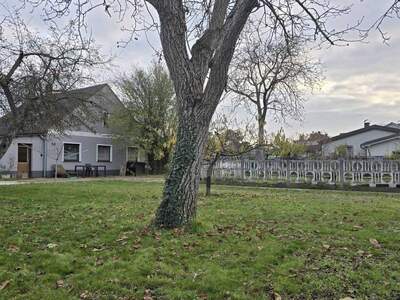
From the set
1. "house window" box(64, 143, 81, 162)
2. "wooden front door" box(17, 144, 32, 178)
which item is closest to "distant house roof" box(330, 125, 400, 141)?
"house window" box(64, 143, 81, 162)

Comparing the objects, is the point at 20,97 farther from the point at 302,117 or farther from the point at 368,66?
the point at 302,117

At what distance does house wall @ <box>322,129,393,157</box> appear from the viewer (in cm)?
3344

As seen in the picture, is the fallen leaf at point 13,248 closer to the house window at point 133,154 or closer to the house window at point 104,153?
the house window at point 104,153

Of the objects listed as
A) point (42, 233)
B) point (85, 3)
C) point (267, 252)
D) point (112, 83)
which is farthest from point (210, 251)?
point (112, 83)

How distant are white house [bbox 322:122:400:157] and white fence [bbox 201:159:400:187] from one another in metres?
14.2

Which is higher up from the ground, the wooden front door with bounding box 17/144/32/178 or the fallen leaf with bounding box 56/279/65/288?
the wooden front door with bounding box 17/144/32/178

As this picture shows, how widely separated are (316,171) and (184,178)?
11.8 m

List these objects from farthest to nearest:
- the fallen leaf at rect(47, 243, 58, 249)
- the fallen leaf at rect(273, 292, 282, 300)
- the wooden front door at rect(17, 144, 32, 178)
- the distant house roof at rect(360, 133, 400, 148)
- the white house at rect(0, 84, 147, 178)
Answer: the distant house roof at rect(360, 133, 400, 148), the wooden front door at rect(17, 144, 32, 178), the white house at rect(0, 84, 147, 178), the fallen leaf at rect(47, 243, 58, 249), the fallen leaf at rect(273, 292, 282, 300)

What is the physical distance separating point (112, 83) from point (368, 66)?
19.0 metres

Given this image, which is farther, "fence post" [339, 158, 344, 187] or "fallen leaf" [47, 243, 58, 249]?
"fence post" [339, 158, 344, 187]

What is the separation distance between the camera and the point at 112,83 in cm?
2706

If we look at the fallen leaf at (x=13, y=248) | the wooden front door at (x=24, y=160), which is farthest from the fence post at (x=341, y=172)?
the wooden front door at (x=24, y=160)

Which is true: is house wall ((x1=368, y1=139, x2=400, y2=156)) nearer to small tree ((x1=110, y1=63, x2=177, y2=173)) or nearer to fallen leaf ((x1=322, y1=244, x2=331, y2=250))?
small tree ((x1=110, y1=63, x2=177, y2=173))

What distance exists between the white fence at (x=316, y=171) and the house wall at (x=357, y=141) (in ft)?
57.9
